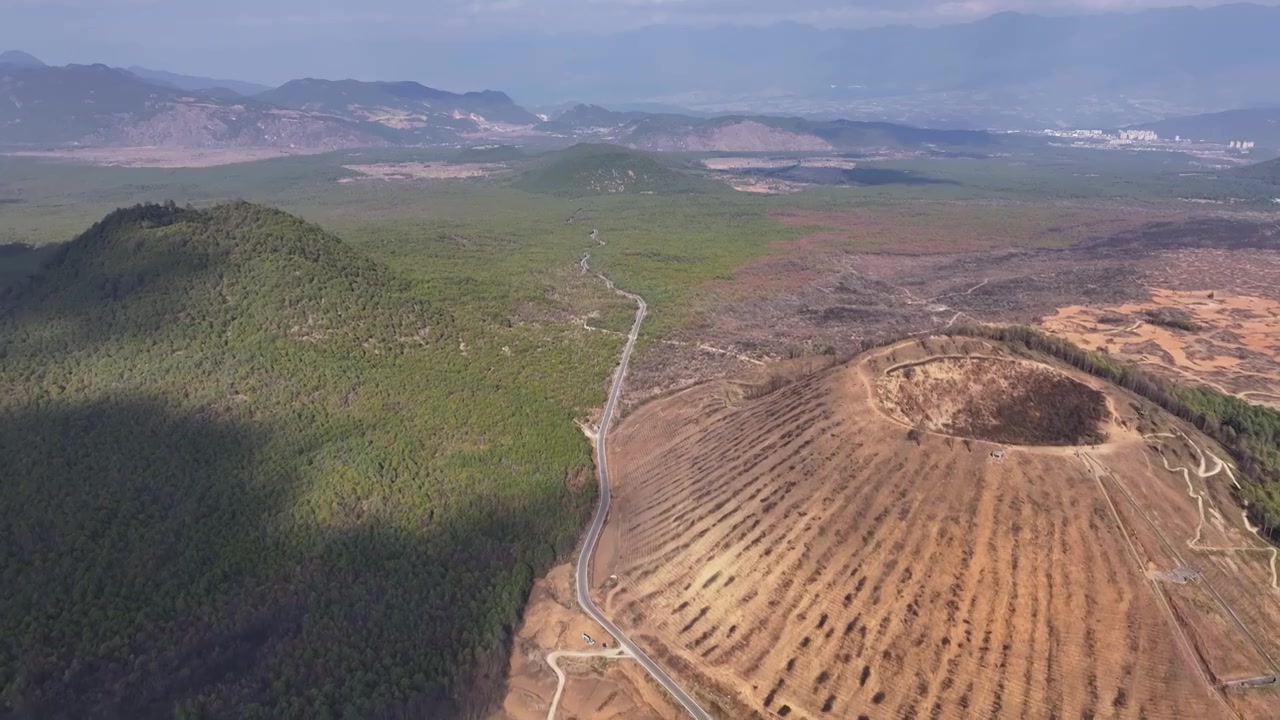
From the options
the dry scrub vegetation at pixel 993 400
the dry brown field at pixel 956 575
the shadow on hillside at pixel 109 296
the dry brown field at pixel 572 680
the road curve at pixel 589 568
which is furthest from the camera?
the shadow on hillside at pixel 109 296

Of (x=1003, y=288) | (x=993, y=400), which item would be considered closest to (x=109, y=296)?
(x=993, y=400)

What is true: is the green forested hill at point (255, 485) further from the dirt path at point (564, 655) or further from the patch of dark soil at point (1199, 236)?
the patch of dark soil at point (1199, 236)

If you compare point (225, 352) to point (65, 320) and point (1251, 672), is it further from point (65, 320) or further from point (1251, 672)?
point (1251, 672)

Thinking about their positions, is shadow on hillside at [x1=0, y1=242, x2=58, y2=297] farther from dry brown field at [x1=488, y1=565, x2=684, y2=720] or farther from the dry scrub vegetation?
the dry scrub vegetation

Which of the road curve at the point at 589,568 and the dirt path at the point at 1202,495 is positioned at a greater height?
the dirt path at the point at 1202,495

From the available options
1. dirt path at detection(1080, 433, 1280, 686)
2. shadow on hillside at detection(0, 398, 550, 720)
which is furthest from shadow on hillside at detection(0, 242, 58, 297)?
dirt path at detection(1080, 433, 1280, 686)

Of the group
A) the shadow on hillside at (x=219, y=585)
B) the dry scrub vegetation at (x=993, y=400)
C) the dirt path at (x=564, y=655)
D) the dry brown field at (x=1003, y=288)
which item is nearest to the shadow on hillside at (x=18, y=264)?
the shadow on hillside at (x=219, y=585)
